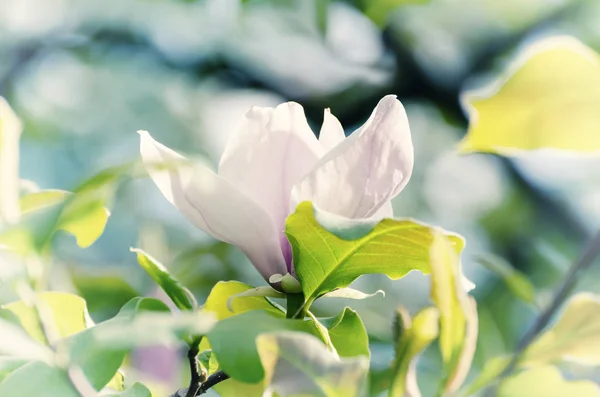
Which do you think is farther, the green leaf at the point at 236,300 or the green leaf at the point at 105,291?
the green leaf at the point at 105,291

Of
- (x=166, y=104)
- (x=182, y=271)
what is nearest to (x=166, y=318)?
(x=182, y=271)

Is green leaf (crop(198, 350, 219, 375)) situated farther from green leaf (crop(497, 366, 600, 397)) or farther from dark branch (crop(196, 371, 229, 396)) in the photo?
green leaf (crop(497, 366, 600, 397))

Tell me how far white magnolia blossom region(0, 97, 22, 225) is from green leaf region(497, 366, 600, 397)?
20cm

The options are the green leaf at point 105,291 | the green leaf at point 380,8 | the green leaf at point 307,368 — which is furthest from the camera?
the green leaf at point 380,8

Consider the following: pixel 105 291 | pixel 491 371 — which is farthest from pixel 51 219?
pixel 105 291

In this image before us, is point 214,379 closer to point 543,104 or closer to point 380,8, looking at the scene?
point 543,104

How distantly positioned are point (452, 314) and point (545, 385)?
0.28 feet

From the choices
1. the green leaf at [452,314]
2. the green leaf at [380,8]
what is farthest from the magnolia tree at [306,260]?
the green leaf at [380,8]

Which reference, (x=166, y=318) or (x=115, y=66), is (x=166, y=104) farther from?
(x=166, y=318)

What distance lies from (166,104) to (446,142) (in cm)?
71

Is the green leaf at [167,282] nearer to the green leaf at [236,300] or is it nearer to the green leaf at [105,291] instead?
the green leaf at [236,300]

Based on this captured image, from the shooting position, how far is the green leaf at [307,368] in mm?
218

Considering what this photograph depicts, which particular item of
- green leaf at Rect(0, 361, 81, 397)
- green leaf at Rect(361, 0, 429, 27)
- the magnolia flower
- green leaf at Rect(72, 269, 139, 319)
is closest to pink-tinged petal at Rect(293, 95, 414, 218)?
the magnolia flower

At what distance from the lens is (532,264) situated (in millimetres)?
1395
